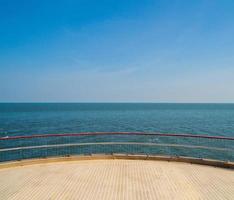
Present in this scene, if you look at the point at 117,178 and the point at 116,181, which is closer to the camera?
the point at 116,181

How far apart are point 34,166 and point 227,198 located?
20.5 feet

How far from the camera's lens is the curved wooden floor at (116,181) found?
513cm

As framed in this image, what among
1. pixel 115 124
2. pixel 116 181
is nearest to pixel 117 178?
pixel 116 181

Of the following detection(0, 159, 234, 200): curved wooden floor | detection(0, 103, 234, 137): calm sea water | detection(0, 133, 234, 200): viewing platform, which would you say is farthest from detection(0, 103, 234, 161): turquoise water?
detection(0, 159, 234, 200): curved wooden floor

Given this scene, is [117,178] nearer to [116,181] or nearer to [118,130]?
[116,181]

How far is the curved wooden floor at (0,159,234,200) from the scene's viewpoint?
202 inches

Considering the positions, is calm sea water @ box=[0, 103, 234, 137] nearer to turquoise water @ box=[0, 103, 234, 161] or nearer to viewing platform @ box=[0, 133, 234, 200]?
turquoise water @ box=[0, 103, 234, 161]

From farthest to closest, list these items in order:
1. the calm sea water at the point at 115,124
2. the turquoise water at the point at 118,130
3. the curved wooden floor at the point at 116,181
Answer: the calm sea water at the point at 115,124 < the turquoise water at the point at 118,130 < the curved wooden floor at the point at 116,181

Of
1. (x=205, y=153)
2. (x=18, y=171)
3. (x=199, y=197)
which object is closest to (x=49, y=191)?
(x=18, y=171)

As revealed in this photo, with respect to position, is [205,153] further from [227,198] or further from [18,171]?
[18,171]

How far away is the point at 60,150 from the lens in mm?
19953

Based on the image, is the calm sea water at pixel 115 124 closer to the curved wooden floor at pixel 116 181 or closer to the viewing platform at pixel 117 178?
the viewing platform at pixel 117 178

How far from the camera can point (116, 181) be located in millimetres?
5898

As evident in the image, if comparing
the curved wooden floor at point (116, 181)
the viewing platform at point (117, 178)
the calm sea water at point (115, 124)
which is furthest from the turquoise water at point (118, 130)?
the curved wooden floor at point (116, 181)
